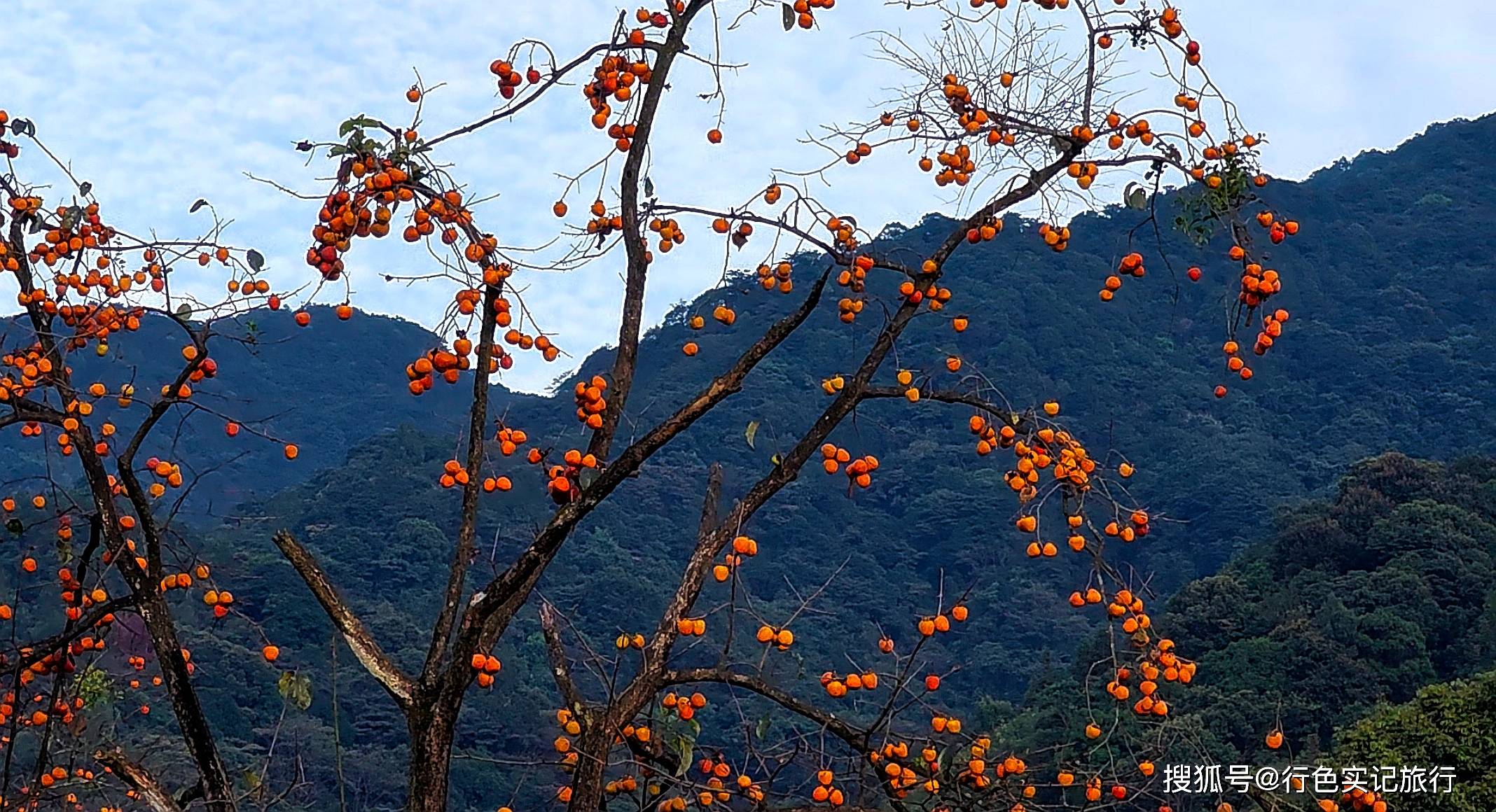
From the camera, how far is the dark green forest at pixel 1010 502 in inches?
618

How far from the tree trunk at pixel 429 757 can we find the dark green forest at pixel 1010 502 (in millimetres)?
6308

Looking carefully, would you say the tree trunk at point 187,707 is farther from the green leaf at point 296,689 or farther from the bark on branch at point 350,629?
the bark on branch at point 350,629

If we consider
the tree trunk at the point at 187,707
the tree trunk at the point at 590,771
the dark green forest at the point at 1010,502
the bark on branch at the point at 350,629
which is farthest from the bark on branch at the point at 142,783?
the dark green forest at the point at 1010,502

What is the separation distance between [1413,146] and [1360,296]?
12.1 metres

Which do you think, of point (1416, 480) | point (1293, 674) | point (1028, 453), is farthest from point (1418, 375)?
point (1028, 453)

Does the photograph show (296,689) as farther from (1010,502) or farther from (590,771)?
(1010,502)

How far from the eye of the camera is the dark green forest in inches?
618

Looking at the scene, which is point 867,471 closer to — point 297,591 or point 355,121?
point 355,121

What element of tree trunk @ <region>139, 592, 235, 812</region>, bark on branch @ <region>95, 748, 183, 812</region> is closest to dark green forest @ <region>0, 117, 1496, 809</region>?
tree trunk @ <region>139, 592, 235, 812</region>

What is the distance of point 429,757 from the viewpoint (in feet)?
8.89

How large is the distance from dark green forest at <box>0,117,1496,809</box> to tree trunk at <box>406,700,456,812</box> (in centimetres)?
631

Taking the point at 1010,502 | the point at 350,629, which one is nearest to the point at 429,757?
the point at 350,629

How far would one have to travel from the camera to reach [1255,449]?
98.2 feet

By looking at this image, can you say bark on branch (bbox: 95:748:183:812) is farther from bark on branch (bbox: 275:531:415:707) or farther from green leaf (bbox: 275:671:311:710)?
bark on branch (bbox: 275:531:415:707)
